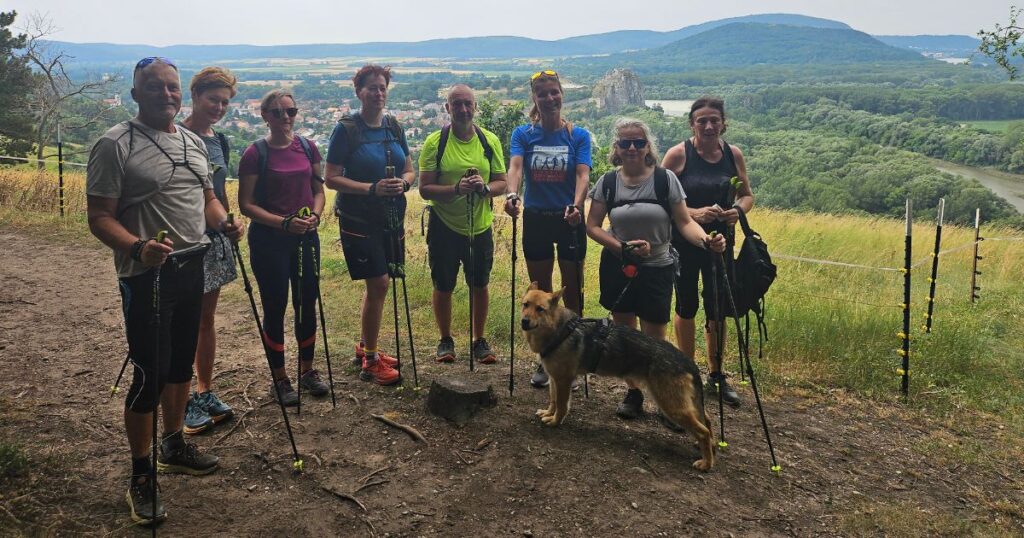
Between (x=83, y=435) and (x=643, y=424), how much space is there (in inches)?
154

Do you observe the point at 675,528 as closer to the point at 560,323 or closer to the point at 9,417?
the point at 560,323

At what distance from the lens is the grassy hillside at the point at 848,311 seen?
5.64 m

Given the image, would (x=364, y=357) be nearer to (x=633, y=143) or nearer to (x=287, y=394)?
(x=287, y=394)

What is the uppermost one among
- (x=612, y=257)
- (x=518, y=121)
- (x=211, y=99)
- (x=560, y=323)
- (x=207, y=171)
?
(x=518, y=121)

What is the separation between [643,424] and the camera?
456 cm

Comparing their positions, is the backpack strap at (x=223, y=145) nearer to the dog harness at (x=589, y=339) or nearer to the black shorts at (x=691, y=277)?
the dog harness at (x=589, y=339)

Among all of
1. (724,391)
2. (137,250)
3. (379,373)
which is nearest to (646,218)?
(724,391)

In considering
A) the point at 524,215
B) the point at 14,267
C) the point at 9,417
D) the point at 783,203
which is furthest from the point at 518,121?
the point at 9,417

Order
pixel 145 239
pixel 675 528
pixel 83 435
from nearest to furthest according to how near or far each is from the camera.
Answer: pixel 145 239 < pixel 675 528 < pixel 83 435

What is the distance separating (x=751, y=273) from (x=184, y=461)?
4102 mm

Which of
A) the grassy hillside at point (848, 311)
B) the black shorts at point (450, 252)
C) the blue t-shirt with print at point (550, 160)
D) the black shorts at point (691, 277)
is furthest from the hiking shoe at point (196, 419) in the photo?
the black shorts at point (691, 277)

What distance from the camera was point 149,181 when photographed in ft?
9.98

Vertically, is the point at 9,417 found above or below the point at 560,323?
below

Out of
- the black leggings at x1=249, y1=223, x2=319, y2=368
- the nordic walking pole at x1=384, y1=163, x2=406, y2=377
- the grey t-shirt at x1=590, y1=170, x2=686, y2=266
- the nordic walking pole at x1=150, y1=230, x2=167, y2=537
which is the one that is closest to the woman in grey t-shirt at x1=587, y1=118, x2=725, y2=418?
the grey t-shirt at x1=590, y1=170, x2=686, y2=266
